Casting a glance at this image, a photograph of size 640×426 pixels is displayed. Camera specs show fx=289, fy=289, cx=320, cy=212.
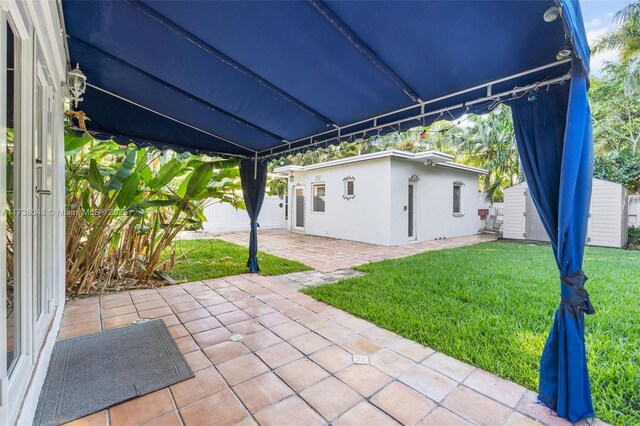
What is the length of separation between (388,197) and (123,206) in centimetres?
715

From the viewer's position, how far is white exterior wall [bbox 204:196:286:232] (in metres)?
13.1

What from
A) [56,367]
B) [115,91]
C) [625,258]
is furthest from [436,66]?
[625,258]

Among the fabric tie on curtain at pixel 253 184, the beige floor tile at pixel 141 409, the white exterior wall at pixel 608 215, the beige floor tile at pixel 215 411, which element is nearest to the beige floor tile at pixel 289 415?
the beige floor tile at pixel 215 411

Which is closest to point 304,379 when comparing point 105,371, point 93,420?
point 93,420

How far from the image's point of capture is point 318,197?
12062 mm

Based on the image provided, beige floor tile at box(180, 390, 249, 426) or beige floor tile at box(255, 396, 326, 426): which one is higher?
beige floor tile at box(180, 390, 249, 426)

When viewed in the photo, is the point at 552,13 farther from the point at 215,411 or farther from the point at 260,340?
the point at 260,340

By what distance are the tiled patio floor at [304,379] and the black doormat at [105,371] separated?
12 cm

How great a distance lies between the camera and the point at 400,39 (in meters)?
2.13

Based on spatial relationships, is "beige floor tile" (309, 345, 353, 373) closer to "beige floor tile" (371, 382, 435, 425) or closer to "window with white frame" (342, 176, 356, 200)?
"beige floor tile" (371, 382, 435, 425)

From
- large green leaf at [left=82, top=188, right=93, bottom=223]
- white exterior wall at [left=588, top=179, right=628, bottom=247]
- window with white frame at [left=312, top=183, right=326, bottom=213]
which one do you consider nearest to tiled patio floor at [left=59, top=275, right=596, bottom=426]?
large green leaf at [left=82, top=188, right=93, bottom=223]

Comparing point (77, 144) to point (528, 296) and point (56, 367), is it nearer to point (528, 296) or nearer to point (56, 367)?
point (56, 367)

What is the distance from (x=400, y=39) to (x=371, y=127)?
166 centimetres

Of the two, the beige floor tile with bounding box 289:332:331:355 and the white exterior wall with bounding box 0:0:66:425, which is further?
the beige floor tile with bounding box 289:332:331:355
